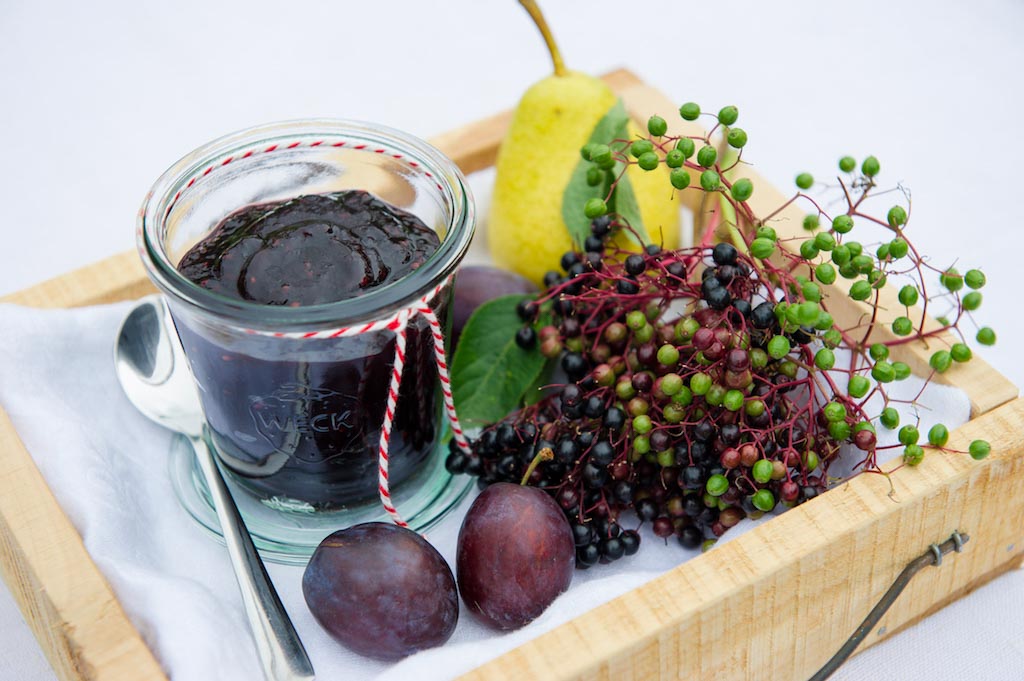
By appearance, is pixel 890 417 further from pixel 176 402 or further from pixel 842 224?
pixel 176 402

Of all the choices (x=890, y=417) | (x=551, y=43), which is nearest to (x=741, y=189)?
(x=890, y=417)

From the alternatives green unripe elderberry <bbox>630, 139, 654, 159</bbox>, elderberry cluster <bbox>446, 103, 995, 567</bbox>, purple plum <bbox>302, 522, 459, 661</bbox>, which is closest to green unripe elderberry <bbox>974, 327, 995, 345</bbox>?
elderberry cluster <bbox>446, 103, 995, 567</bbox>

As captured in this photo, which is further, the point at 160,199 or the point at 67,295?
the point at 67,295

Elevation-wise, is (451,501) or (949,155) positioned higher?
(949,155)

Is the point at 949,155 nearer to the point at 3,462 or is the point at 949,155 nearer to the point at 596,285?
the point at 596,285

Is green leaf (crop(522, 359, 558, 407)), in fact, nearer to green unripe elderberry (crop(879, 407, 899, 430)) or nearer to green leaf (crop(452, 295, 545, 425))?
green leaf (crop(452, 295, 545, 425))

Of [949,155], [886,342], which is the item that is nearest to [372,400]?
[886,342]
